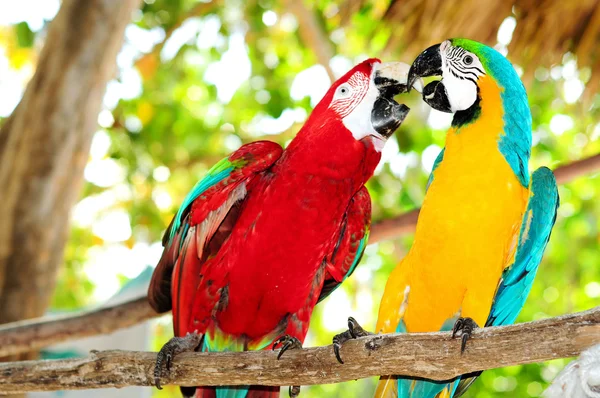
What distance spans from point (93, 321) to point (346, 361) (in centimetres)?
107

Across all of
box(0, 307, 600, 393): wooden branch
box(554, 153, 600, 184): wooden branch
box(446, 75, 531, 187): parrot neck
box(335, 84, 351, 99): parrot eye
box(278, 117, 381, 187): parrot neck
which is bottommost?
box(0, 307, 600, 393): wooden branch

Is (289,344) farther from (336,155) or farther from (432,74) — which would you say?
(432,74)

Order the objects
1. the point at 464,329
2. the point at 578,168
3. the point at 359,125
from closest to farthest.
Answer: the point at 464,329, the point at 359,125, the point at 578,168

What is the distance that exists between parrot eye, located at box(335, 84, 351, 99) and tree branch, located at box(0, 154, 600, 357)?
0.56 meters

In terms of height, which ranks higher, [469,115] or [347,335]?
[469,115]

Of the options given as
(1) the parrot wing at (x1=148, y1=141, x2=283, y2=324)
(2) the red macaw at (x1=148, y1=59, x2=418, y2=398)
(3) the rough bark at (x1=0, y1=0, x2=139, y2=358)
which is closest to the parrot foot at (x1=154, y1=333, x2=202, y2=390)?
(2) the red macaw at (x1=148, y1=59, x2=418, y2=398)

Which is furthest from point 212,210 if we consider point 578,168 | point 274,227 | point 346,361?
point 578,168

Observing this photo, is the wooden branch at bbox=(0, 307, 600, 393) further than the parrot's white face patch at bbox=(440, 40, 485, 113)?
No

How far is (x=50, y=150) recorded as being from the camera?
236cm

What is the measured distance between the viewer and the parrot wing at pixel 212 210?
169cm

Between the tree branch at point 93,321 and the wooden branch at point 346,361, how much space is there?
1.35 ft

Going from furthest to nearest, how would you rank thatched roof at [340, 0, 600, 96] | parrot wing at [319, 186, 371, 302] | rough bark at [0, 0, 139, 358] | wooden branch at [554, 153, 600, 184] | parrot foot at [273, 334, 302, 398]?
rough bark at [0, 0, 139, 358] < thatched roof at [340, 0, 600, 96] < wooden branch at [554, 153, 600, 184] < parrot wing at [319, 186, 371, 302] < parrot foot at [273, 334, 302, 398]

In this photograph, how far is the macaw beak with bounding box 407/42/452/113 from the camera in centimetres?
145

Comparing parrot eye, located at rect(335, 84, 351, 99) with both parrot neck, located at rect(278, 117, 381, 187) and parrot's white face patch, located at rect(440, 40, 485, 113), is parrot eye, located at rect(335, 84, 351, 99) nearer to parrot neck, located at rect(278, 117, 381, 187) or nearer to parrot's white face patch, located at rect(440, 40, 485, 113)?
parrot neck, located at rect(278, 117, 381, 187)
